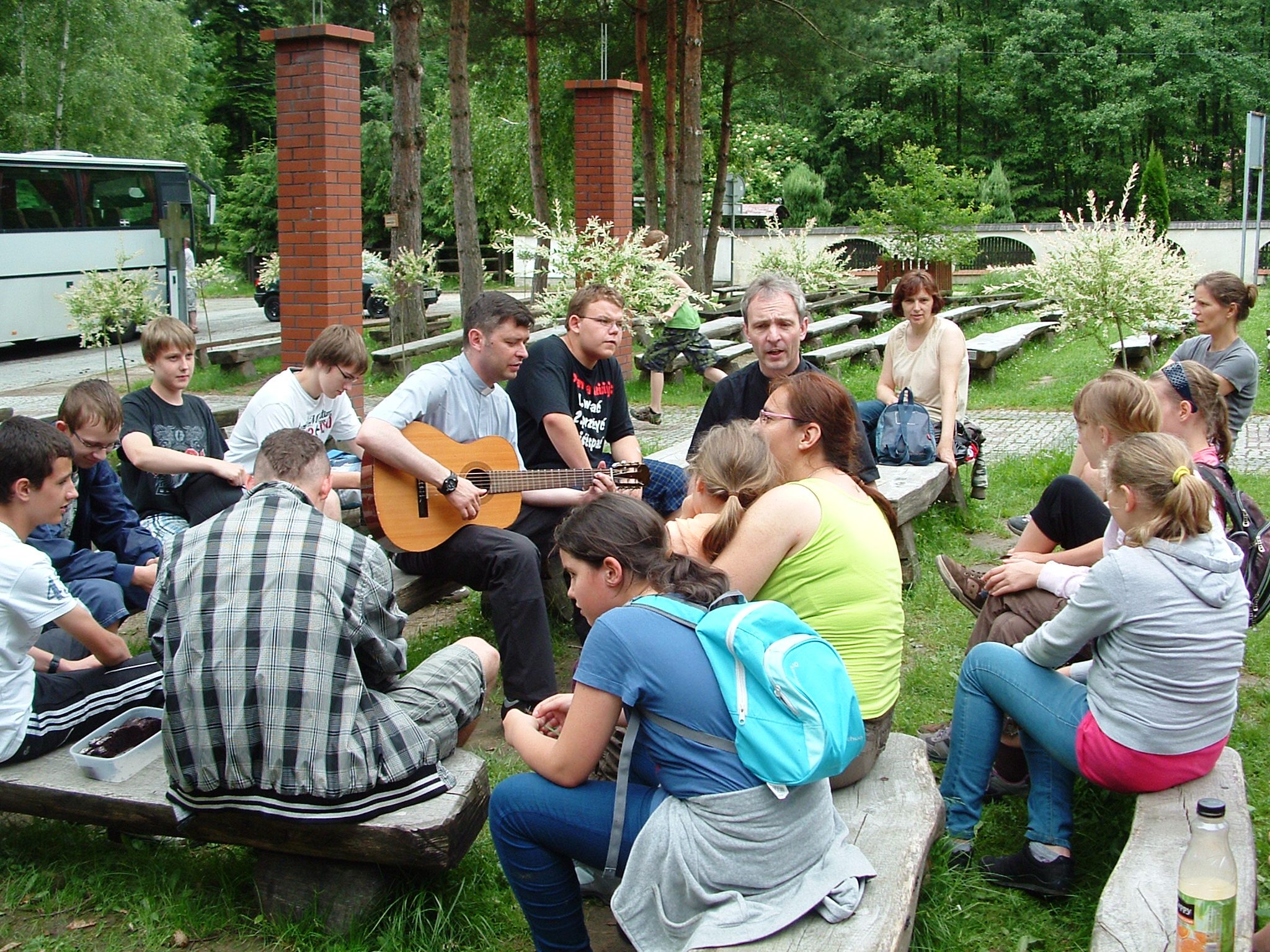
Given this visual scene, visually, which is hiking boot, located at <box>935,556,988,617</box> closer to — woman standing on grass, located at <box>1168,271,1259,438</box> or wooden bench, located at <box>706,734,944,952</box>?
wooden bench, located at <box>706,734,944,952</box>

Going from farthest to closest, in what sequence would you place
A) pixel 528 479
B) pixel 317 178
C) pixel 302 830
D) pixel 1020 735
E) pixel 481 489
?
pixel 317 178
pixel 528 479
pixel 481 489
pixel 1020 735
pixel 302 830

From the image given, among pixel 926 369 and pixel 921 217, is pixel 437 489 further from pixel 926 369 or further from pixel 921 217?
pixel 921 217

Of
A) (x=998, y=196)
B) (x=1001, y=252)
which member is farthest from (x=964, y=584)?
(x=998, y=196)

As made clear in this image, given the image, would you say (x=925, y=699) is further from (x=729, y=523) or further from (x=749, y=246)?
(x=749, y=246)

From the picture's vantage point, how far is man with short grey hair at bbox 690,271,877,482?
4801mm

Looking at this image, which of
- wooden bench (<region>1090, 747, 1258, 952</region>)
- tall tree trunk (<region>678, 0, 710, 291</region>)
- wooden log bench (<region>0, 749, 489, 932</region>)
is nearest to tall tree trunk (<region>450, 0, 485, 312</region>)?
tall tree trunk (<region>678, 0, 710, 291</region>)

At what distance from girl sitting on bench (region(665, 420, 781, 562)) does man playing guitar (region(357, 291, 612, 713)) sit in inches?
37.5

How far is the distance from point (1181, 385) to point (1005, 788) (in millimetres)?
1521

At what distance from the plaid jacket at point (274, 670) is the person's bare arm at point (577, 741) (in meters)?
0.46

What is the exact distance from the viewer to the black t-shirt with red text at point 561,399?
16.3 feet

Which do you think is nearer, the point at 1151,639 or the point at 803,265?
the point at 1151,639

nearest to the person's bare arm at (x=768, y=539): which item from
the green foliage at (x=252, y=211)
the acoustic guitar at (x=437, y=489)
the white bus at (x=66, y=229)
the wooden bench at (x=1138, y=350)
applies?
the acoustic guitar at (x=437, y=489)

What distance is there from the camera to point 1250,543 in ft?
12.1

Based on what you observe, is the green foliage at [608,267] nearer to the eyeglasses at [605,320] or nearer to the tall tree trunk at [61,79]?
the eyeglasses at [605,320]
